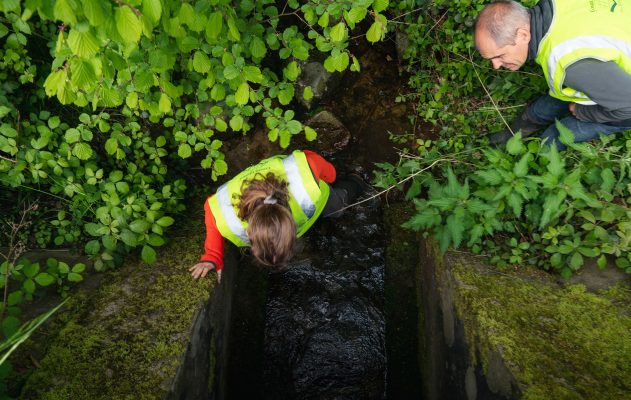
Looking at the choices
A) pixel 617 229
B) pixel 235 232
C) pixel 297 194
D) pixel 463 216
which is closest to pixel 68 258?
pixel 235 232

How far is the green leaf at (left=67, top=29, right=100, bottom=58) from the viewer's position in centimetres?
138

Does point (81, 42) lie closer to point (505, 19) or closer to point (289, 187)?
point (289, 187)

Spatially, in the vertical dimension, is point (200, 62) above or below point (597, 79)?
above

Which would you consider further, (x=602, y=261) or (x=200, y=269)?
(x=200, y=269)

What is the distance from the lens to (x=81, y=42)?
4.57 ft

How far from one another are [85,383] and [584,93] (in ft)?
11.0

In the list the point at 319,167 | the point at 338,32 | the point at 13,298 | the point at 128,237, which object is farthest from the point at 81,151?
the point at 338,32

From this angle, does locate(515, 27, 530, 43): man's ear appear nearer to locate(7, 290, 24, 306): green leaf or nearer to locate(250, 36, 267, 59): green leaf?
locate(250, 36, 267, 59): green leaf

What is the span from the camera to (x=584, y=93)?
6.91 ft

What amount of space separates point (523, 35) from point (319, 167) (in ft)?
5.41

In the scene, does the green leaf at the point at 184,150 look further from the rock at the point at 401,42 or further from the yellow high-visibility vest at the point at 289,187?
the rock at the point at 401,42

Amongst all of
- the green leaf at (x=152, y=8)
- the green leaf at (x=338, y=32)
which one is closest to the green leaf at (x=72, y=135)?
the green leaf at (x=152, y=8)

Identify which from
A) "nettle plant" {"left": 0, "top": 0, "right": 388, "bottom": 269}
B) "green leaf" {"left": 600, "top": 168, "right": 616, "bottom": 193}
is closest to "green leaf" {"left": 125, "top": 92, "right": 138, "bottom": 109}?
"nettle plant" {"left": 0, "top": 0, "right": 388, "bottom": 269}

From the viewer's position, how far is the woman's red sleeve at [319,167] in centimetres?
286
